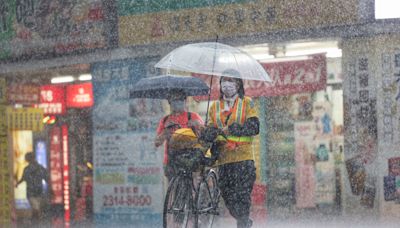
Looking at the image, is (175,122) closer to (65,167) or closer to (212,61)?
(212,61)

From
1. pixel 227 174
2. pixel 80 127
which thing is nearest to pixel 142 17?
pixel 80 127

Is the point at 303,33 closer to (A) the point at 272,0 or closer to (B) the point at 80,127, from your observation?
(A) the point at 272,0

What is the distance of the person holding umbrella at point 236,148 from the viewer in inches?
333

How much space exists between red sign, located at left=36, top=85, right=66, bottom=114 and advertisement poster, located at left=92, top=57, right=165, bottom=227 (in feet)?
11.1

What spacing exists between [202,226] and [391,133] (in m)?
5.69

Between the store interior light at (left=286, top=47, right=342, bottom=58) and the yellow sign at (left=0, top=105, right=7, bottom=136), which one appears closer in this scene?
the store interior light at (left=286, top=47, right=342, bottom=58)

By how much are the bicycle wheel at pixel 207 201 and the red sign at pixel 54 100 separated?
10869 mm

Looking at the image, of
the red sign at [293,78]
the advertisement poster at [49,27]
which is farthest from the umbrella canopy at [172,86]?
the advertisement poster at [49,27]

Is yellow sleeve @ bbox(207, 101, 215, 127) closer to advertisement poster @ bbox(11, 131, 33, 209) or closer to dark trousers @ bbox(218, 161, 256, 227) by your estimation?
dark trousers @ bbox(218, 161, 256, 227)

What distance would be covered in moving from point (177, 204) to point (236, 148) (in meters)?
0.83

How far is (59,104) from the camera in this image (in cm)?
1922

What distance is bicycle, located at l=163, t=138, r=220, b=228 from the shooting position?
8242 mm

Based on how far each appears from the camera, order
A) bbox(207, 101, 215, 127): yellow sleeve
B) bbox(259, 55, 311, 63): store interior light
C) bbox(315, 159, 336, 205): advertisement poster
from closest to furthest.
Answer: bbox(207, 101, 215, 127): yellow sleeve
bbox(259, 55, 311, 63): store interior light
bbox(315, 159, 336, 205): advertisement poster

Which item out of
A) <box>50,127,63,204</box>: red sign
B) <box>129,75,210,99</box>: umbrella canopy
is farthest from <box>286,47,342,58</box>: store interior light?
<box>50,127,63,204</box>: red sign
